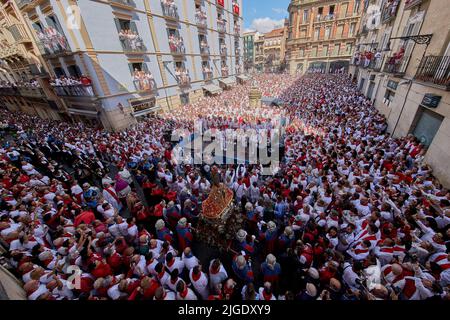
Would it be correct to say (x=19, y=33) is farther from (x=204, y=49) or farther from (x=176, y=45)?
(x=204, y=49)

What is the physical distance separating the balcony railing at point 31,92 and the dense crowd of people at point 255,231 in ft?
42.8

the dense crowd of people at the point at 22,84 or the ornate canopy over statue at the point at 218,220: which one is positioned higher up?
the dense crowd of people at the point at 22,84

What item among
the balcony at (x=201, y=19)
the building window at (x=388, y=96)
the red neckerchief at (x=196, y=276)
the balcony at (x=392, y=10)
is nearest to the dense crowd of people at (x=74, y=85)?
the red neckerchief at (x=196, y=276)

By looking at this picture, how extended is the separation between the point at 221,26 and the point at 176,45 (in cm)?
1204

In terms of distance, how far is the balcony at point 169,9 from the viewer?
17569 mm

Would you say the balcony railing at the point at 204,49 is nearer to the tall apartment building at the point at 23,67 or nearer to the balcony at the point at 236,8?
the balcony at the point at 236,8

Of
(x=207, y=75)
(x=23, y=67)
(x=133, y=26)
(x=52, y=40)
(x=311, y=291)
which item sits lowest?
(x=311, y=291)

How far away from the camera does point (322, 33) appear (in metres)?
36.0

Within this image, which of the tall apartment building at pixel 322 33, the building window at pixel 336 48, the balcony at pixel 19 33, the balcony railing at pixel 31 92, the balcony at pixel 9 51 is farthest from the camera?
the building window at pixel 336 48

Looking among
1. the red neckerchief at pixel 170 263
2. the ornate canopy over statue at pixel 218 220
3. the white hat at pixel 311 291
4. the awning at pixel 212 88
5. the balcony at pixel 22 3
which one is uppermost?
the balcony at pixel 22 3

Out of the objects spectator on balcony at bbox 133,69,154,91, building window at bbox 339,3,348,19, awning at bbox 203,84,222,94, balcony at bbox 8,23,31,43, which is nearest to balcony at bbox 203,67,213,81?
awning at bbox 203,84,222,94

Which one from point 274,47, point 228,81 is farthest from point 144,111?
point 274,47

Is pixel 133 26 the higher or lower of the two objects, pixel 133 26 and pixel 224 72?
the higher

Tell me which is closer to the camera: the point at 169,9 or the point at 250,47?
the point at 169,9
